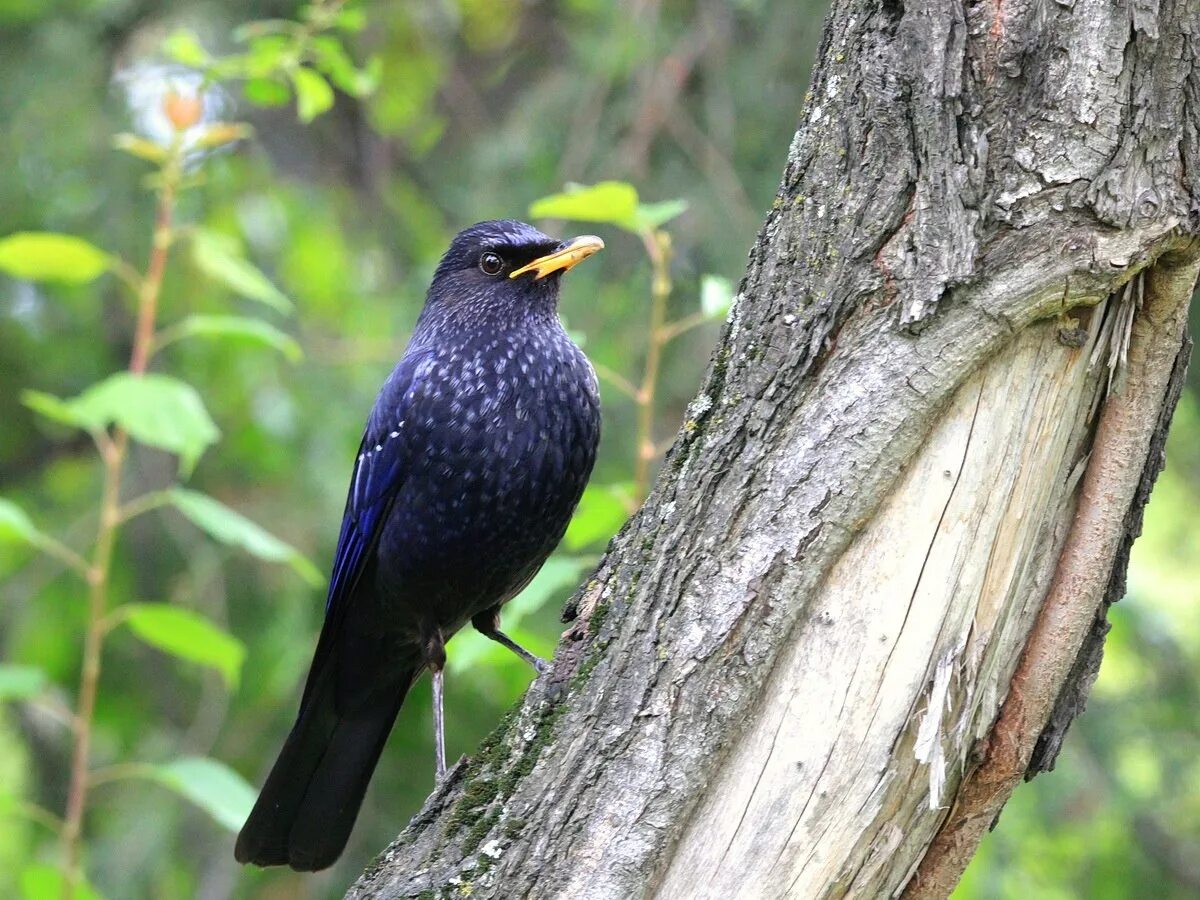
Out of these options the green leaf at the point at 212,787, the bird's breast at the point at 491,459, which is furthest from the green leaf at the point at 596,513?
the green leaf at the point at 212,787

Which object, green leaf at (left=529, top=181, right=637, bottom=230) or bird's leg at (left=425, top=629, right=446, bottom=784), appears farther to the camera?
bird's leg at (left=425, top=629, right=446, bottom=784)

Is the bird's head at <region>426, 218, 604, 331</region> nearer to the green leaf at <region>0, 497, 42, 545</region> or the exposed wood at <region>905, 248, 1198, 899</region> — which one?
the green leaf at <region>0, 497, 42, 545</region>

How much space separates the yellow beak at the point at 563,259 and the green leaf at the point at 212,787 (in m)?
1.45

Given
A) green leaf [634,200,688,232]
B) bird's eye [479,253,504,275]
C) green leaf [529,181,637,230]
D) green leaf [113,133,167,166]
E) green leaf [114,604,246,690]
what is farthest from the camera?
bird's eye [479,253,504,275]

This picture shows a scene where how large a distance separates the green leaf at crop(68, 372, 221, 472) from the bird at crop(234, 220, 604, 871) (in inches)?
22.8

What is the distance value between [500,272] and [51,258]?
1114 mm

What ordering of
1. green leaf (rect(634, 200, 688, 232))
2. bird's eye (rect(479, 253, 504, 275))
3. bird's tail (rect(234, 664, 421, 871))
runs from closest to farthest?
green leaf (rect(634, 200, 688, 232)), bird's tail (rect(234, 664, 421, 871)), bird's eye (rect(479, 253, 504, 275))

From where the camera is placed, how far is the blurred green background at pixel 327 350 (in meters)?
4.75

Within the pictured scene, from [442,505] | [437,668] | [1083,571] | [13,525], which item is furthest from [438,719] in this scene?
[1083,571]

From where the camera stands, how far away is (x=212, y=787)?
9.96 feet

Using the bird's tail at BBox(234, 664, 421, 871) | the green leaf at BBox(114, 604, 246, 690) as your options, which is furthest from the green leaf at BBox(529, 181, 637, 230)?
the bird's tail at BBox(234, 664, 421, 871)

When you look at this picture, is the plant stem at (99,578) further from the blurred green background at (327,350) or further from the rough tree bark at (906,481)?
the rough tree bark at (906,481)

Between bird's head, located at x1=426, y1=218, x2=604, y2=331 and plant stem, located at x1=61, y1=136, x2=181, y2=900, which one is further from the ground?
bird's head, located at x1=426, y1=218, x2=604, y2=331

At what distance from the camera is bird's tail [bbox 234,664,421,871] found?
3.44 metres
